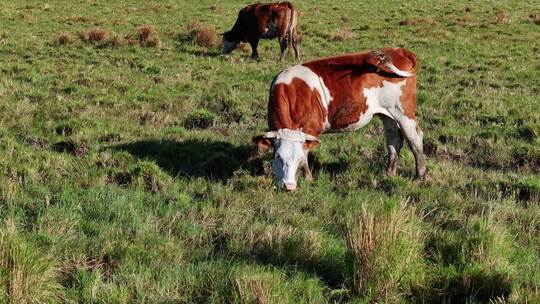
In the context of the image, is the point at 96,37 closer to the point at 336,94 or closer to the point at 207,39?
the point at 207,39

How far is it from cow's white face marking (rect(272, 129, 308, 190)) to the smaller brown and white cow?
11.4 metres

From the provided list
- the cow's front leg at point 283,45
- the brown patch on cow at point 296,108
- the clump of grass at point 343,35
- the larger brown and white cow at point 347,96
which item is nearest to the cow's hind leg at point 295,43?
the cow's front leg at point 283,45

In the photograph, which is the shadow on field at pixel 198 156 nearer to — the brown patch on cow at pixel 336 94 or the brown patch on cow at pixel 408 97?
the brown patch on cow at pixel 336 94

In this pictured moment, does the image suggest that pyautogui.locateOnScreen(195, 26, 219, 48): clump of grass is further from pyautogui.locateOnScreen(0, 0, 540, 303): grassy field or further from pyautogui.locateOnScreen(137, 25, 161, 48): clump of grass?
pyautogui.locateOnScreen(0, 0, 540, 303): grassy field

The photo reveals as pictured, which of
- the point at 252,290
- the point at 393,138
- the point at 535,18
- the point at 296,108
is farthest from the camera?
the point at 535,18

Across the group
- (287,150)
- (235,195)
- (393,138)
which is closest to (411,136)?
(393,138)

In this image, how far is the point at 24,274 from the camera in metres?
3.52

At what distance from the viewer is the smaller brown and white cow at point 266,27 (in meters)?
17.6

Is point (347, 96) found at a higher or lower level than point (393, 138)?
higher

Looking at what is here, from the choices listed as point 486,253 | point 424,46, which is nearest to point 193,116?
point 486,253

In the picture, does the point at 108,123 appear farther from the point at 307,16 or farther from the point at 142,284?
the point at 307,16

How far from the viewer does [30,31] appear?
2152 centimetres

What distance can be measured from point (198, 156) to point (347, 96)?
87.2 inches

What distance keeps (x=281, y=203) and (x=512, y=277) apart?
249 cm
